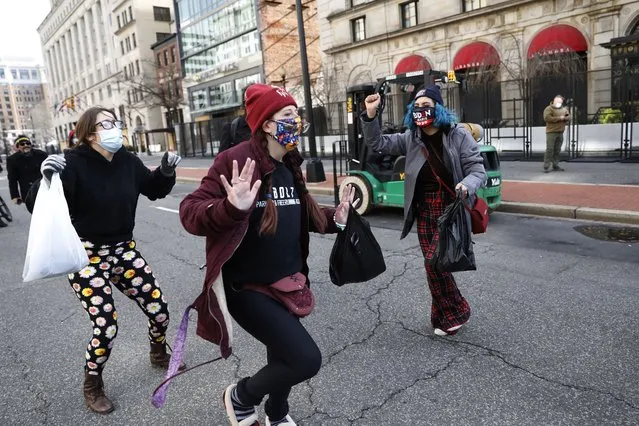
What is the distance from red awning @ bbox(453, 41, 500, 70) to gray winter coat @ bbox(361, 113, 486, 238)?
18.6 meters

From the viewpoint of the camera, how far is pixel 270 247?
2281 millimetres

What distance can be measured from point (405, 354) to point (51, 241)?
2.42 metres

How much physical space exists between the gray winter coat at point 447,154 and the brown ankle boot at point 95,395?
96.0 inches

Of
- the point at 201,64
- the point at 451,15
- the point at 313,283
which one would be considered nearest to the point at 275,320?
the point at 313,283

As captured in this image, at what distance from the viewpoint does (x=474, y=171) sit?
11.3ft

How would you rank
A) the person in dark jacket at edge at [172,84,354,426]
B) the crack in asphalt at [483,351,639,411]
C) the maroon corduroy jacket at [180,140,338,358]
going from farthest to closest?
the crack in asphalt at [483,351,639,411], the person in dark jacket at edge at [172,84,354,426], the maroon corduroy jacket at [180,140,338,358]

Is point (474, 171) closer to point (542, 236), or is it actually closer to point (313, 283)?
point (313, 283)

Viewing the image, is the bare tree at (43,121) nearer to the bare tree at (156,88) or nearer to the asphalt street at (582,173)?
the bare tree at (156,88)

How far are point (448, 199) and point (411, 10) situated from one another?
2460cm

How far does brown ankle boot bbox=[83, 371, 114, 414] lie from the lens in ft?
9.87

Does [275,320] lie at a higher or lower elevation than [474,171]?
lower

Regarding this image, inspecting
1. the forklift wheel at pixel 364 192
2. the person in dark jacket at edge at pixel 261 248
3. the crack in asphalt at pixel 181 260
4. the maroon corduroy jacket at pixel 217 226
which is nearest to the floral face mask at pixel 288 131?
the person in dark jacket at edge at pixel 261 248

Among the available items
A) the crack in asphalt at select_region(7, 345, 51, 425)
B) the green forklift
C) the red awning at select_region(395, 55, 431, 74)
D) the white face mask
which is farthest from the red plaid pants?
the red awning at select_region(395, 55, 431, 74)

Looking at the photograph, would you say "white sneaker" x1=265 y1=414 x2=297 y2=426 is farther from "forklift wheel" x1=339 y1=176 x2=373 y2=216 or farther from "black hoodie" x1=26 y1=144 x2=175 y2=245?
"forklift wheel" x1=339 y1=176 x2=373 y2=216
